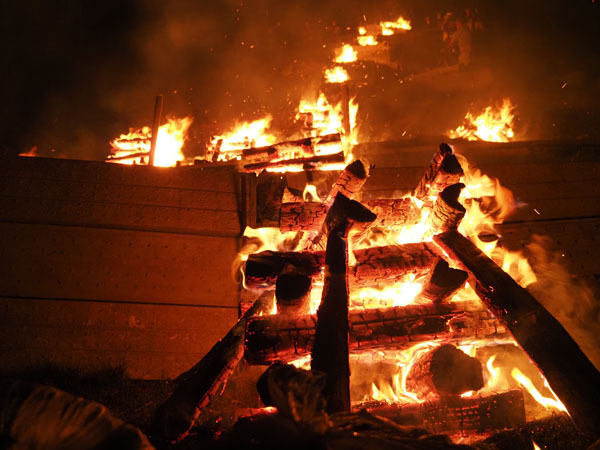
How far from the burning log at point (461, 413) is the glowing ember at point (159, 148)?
15.3 ft

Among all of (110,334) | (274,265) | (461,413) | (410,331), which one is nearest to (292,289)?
(274,265)

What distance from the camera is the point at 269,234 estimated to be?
141 inches

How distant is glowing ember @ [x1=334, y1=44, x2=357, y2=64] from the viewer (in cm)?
795

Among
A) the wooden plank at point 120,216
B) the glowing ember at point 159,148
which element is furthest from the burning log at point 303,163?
the glowing ember at point 159,148

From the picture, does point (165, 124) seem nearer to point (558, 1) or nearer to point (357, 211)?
point (357, 211)

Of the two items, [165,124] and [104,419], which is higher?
[165,124]

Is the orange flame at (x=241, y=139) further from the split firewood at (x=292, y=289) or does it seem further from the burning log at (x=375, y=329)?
the burning log at (x=375, y=329)

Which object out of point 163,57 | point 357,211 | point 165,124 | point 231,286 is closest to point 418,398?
point 357,211

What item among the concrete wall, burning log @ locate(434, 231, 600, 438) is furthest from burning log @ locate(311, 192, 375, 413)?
the concrete wall

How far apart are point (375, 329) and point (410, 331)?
0.23m

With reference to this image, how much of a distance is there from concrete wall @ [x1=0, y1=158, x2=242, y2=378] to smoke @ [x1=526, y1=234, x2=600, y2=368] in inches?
123

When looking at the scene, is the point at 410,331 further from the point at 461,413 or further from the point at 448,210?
the point at 448,210

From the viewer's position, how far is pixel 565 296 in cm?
326

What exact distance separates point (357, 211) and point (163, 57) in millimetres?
8394
